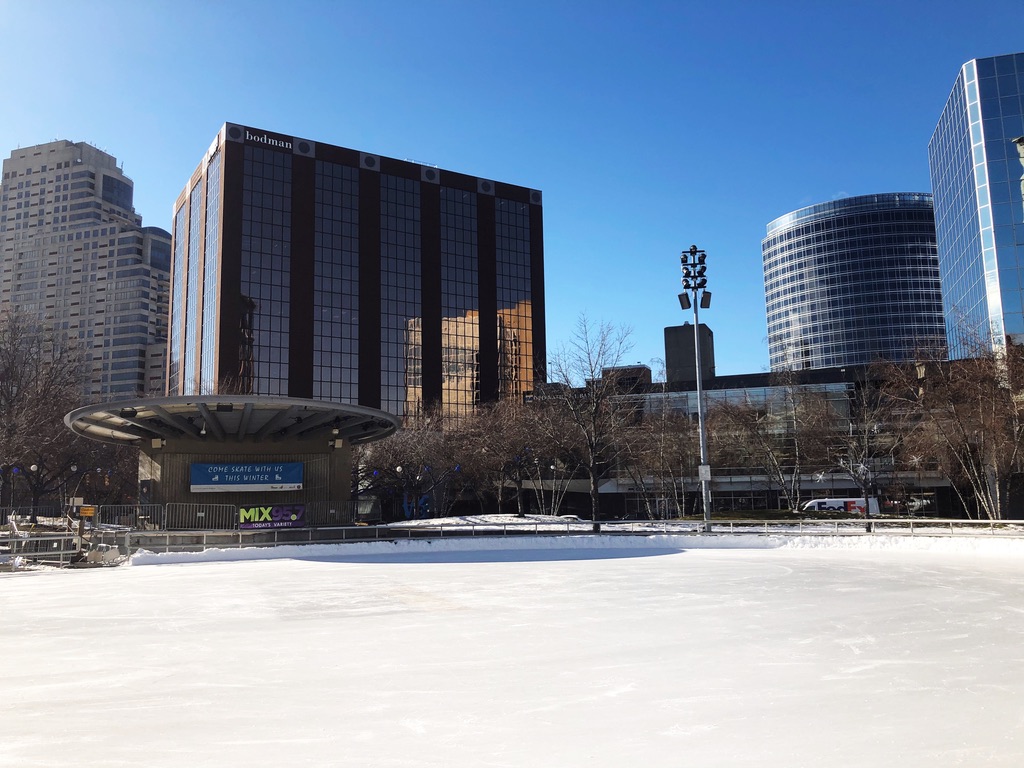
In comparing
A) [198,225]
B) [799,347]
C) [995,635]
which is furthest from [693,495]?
[799,347]

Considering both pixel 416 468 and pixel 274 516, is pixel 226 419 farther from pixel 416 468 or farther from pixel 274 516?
pixel 416 468

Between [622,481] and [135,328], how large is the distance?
169328 mm

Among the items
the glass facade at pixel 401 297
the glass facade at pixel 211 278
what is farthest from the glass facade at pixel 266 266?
the glass facade at pixel 401 297

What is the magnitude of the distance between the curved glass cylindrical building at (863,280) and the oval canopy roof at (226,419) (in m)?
150

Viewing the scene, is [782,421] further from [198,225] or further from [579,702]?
[198,225]

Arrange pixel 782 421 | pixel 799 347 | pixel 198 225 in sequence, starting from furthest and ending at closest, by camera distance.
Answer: pixel 799 347 < pixel 198 225 < pixel 782 421

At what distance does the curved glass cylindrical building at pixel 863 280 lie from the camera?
564 feet

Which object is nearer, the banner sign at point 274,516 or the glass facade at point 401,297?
the banner sign at point 274,516

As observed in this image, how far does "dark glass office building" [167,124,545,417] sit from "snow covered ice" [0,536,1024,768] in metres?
76.9

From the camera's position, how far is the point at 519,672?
8.80 meters

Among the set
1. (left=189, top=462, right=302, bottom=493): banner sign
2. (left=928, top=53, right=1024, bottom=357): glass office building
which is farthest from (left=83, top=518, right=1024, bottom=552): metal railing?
(left=928, top=53, right=1024, bottom=357): glass office building

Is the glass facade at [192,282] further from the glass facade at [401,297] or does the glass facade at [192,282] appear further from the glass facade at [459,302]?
the glass facade at [459,302]

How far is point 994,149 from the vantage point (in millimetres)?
69438

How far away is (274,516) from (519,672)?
2370 cm
